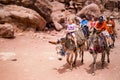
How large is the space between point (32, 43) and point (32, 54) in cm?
246

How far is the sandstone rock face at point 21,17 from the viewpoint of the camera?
57.4 ft

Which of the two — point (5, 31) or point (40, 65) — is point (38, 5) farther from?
point (40, 65)

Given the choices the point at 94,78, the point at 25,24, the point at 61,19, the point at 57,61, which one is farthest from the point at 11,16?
the point at 94,78

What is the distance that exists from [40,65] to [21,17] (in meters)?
7.12

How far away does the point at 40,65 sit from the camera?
1146cm

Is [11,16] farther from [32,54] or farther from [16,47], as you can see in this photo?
[32,54]

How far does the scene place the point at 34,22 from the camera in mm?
18328

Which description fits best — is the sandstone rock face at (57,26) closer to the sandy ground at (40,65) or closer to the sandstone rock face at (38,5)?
the sandstone rock face at (38,5)

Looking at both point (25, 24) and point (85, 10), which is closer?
point (25, 24)

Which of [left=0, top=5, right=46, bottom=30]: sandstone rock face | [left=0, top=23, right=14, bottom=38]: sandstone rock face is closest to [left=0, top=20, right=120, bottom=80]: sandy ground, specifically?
[left=0, top=23, right=14, bottom=38]: sandstone rock face

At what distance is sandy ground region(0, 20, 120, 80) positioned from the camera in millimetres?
10156

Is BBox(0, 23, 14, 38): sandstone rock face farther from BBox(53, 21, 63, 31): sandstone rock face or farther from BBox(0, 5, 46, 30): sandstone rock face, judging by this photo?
BBox(53, 21, 63, 31): sandstone rock face

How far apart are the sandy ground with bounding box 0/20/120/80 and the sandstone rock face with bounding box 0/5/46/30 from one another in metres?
2.42

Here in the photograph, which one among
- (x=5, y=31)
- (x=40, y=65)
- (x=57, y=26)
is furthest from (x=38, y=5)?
(x=40, y=65)
